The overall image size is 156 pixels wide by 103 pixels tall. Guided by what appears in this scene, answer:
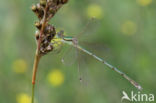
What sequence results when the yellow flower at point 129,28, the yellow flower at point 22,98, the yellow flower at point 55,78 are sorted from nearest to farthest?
the yellow flower at point 22,98
the yellow flower at point 55,78
the yellow flower at point 129,28

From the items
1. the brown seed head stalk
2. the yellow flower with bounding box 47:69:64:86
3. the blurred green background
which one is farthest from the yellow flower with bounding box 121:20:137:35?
the brown seed head stalk

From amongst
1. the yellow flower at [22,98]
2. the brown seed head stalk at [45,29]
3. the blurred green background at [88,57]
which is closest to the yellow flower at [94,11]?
the blurred green background at [88,57]

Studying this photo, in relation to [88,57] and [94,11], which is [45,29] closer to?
[88,57]

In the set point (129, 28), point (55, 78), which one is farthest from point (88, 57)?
point (129, 28)

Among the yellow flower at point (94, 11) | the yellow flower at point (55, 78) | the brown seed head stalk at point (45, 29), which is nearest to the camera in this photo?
the brown seed head stalk at point (45, 29)

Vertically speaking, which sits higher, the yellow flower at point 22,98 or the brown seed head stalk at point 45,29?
the brown seed head stalk at point 45,29

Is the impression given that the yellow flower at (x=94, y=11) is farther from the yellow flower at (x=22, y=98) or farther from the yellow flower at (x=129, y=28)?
the yellow flower at (x=22, y=98)

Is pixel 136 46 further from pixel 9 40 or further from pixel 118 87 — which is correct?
pixel 9 40

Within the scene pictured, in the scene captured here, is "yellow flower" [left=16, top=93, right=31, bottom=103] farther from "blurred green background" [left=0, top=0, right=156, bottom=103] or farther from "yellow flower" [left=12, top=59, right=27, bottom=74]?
"yellow flower" [left=12, top=59, right=27, bottom=74]
